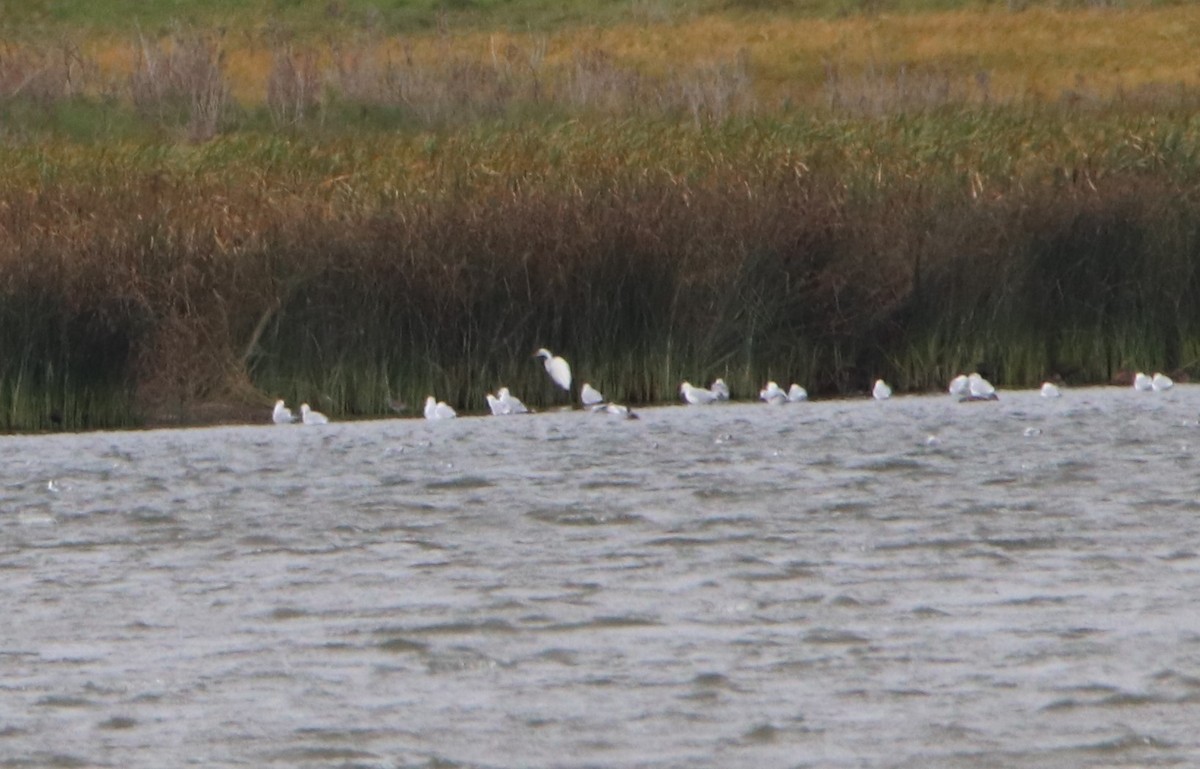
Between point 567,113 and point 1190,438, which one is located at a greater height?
point 567,113

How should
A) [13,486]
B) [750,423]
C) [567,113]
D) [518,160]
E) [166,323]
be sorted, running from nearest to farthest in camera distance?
[13,486] < [750,423] < [166,323] < [518,160] < [567,113]

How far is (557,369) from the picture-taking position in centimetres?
1156

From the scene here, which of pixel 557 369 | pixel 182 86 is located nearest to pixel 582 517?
pixel 557 369

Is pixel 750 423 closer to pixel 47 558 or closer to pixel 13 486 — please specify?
pixel 13 486

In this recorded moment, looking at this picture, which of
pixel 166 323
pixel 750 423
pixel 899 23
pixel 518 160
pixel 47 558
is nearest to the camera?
pixel 47 558

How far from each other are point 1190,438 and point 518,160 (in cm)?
618

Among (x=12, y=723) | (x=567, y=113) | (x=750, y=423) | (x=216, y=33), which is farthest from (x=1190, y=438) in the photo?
(x=216, y=33)

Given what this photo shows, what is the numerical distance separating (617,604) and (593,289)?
620 cm

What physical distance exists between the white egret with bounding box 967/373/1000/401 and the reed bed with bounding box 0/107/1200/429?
Answer: 845mm

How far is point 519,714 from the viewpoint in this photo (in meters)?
4.67

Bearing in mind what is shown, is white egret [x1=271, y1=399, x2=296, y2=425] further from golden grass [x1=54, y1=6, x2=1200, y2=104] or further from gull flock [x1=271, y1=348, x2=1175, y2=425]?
golden grass [x1=54, y1=6, x2=1200, y2=104]

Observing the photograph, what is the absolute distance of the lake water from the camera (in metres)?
4.48

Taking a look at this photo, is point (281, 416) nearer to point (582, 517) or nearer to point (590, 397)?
point (590, 397)

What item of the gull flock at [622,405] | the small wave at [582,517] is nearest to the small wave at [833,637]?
the small wave at [582,517]
